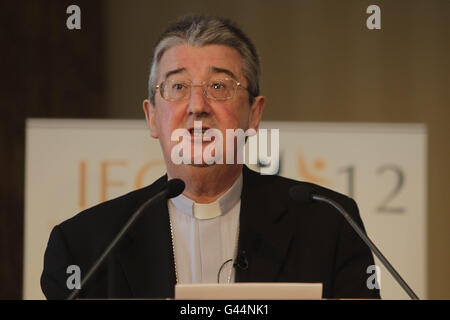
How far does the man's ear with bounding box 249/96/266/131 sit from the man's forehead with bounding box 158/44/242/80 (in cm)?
21

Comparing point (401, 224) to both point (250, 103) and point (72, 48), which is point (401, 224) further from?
point (72, 48)

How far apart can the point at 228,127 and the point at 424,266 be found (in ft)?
3.70

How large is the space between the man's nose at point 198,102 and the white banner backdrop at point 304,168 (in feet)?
1.57

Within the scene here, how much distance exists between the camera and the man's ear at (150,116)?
3.13 meters

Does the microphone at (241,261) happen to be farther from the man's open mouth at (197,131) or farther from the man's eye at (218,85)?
the man's eye at (218,85)

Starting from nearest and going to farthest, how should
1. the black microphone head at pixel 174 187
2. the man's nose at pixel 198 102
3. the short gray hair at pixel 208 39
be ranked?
the black microphone head at pixel 174 187, the man's nose at pixel 198 102, the short gray hair at pixel 208 39

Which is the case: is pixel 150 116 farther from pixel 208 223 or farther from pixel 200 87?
pixel 208 223

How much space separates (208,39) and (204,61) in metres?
0.11

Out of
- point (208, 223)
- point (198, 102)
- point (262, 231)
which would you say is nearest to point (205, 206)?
point (208, 223)

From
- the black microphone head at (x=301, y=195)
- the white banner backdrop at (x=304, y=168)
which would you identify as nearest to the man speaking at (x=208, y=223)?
the white banner backdrop at (x=304, y=168)

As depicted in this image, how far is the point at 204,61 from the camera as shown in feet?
9.57

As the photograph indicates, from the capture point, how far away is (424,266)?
332 centimetres
